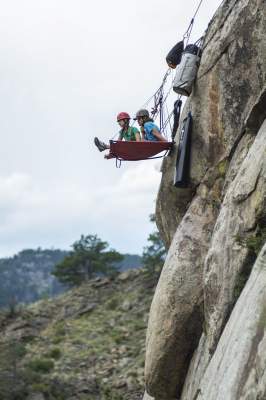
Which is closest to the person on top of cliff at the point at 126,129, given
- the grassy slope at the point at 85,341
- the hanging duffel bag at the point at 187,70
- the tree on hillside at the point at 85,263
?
the hanging duffel bag at the point at 187,70

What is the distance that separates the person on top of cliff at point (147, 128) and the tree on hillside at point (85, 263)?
41.5 meters

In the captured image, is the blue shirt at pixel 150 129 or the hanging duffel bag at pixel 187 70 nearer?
the hanging duffel bag at pixel 187 70

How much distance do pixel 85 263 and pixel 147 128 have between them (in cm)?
4344

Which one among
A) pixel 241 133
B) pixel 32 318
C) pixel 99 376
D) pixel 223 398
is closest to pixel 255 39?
pixel 241 133

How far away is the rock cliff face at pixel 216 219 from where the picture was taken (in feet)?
28.8

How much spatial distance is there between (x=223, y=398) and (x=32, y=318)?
128ft

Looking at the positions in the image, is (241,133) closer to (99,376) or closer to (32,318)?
(99,376)

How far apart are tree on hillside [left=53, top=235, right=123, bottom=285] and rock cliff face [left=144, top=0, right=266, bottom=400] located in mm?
42378

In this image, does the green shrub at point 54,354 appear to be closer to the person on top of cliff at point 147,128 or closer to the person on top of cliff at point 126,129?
the person on top of cliff at point 126,129

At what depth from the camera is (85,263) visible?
55.7 meters

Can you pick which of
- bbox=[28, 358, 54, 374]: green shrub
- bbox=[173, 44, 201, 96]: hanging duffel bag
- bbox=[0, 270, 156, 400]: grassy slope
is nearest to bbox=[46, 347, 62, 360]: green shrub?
bbox=[0, 270, 156, 400]: grassy slope

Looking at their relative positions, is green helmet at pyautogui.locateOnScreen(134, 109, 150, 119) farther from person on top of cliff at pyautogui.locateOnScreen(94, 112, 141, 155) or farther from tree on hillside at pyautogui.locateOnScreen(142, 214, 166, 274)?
tree on hillside at pyautogui.locateOnScreen(142, 214, 166, 274)

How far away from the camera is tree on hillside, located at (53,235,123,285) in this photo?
54906mm

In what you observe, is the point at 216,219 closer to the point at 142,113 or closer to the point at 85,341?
the point at 142,113
